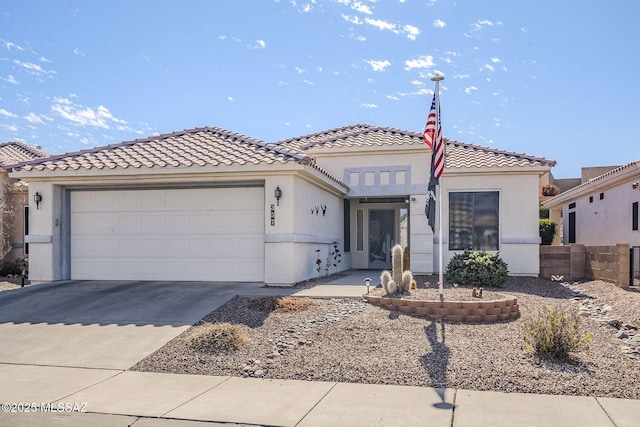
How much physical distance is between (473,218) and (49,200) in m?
12.2

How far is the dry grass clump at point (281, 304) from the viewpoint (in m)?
9.98

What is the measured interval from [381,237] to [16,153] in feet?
51.8

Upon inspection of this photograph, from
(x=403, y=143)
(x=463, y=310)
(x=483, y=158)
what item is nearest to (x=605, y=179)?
(x=483, y=158)

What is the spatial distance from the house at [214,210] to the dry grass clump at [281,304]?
2214 mm

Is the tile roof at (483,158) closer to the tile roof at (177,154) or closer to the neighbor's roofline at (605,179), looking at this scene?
the neighbor's roofline at (605,179)

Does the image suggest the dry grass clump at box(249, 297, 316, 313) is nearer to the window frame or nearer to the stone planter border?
the stone planter border

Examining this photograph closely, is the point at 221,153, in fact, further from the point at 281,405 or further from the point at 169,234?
the point at 281,405

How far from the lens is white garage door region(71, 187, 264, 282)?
13.5m

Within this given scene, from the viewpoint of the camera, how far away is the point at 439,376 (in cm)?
688

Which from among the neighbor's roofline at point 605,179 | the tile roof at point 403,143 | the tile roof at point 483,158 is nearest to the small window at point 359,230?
the tile roof at point 403,143

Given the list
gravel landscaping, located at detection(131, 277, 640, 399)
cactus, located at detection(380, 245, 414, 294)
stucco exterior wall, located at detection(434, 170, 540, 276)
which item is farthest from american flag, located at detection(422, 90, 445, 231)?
stucco exterior wall, located at detection(434, 170, 540, 276)

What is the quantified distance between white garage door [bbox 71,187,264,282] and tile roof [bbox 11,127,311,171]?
0.85 metres

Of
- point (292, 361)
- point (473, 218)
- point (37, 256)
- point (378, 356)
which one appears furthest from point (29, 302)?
point (473, 218)

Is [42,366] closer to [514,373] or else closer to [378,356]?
[378,356]
